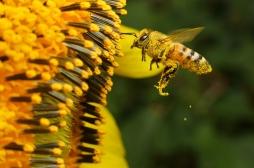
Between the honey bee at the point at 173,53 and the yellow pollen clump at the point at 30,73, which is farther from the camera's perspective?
A: the honey bee at the point at 173,53

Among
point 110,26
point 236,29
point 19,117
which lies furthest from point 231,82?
point 19,117

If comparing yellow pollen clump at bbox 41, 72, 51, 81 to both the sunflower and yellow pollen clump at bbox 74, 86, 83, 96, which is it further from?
yellow pollen clump at bbox 74, 86, 83, 96

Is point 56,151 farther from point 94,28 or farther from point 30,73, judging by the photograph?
point 94,28

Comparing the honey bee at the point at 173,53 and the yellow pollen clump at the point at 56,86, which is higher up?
the honey bee at the point at 173,53

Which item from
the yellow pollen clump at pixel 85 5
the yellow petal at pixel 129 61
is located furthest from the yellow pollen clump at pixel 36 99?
the yellow petal at pixel 129 61

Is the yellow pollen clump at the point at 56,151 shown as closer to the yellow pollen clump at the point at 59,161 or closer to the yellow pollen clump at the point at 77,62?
the yellow pollen clump at the point at 59,161

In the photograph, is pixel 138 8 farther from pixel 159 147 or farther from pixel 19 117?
pixel 19 117

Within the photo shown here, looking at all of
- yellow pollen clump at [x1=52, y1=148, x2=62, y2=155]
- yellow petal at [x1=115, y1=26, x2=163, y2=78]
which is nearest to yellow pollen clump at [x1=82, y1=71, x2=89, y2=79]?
yellow pollen clump at [x1=52, y1=148, x2=62, y2=155]
